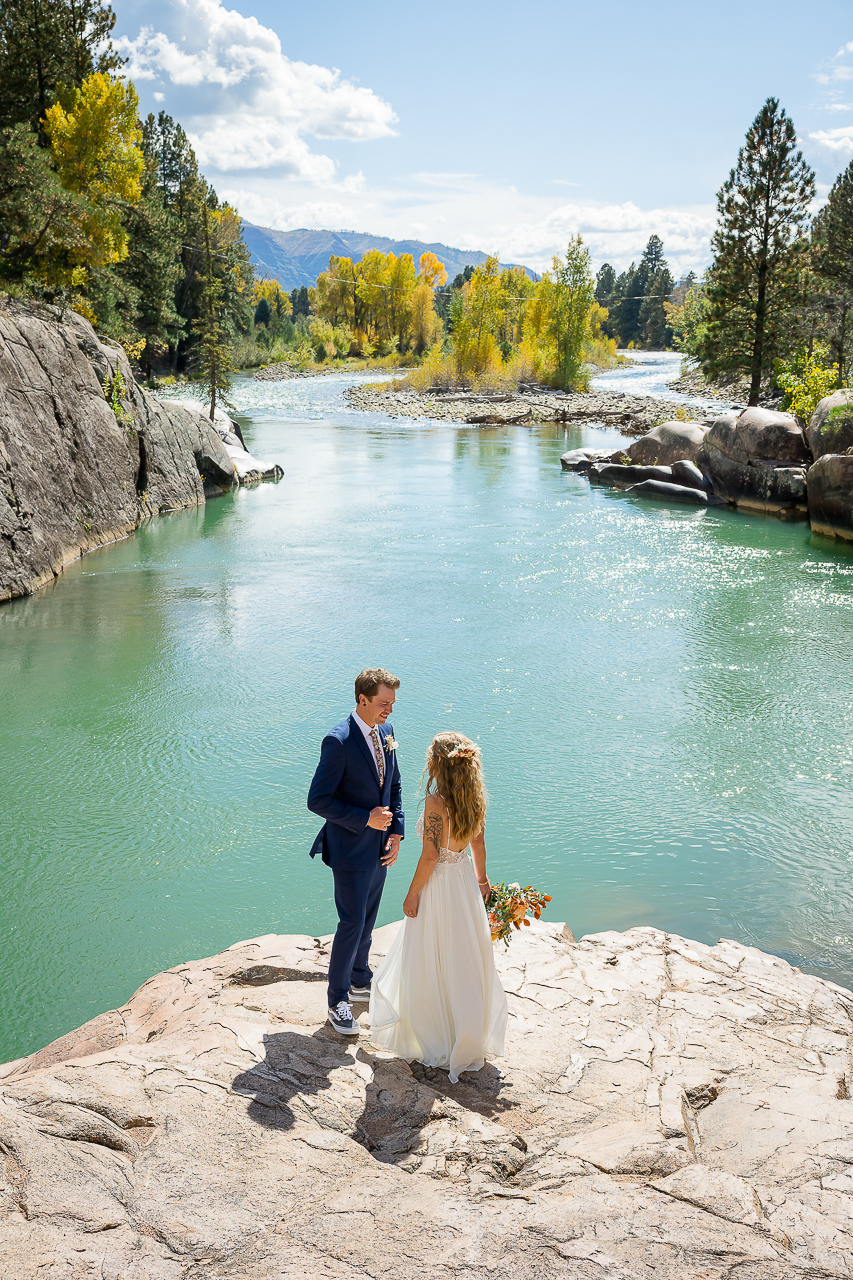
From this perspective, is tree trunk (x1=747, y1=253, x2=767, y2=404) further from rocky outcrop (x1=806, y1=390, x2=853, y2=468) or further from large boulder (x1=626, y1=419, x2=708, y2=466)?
rocky outcrop (x1=806, y1=390, x2=853, y2=468)

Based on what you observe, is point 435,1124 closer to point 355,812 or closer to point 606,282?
point 355,812

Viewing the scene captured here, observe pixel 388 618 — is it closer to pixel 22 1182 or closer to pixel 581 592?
pixel 581 592

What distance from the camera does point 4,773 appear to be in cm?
867

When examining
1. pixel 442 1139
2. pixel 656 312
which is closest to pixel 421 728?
pixel 442 1139

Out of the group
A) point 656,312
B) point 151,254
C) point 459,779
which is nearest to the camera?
point 459,779

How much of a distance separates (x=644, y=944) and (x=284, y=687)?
645 centimetres

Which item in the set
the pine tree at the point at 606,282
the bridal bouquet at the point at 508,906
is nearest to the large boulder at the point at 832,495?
the bridal bouquet at the point at 508,906

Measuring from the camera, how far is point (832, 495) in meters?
20.1

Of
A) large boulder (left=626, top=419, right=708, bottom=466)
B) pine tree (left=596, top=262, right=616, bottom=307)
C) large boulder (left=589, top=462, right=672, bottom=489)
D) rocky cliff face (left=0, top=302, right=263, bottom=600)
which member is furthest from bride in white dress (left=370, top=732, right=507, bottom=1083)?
pine tree (left=596, top=262, right=616, bottom=307)

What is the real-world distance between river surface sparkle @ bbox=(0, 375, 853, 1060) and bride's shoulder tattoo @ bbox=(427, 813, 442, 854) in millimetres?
2789

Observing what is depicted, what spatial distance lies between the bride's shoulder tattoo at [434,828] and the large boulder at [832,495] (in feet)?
60.4

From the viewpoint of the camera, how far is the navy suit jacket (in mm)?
4211

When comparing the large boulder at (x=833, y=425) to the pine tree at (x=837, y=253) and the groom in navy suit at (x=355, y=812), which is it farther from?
the groom in navy suit at (x=355, y=812)

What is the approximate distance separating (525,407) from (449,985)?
47.4 m
